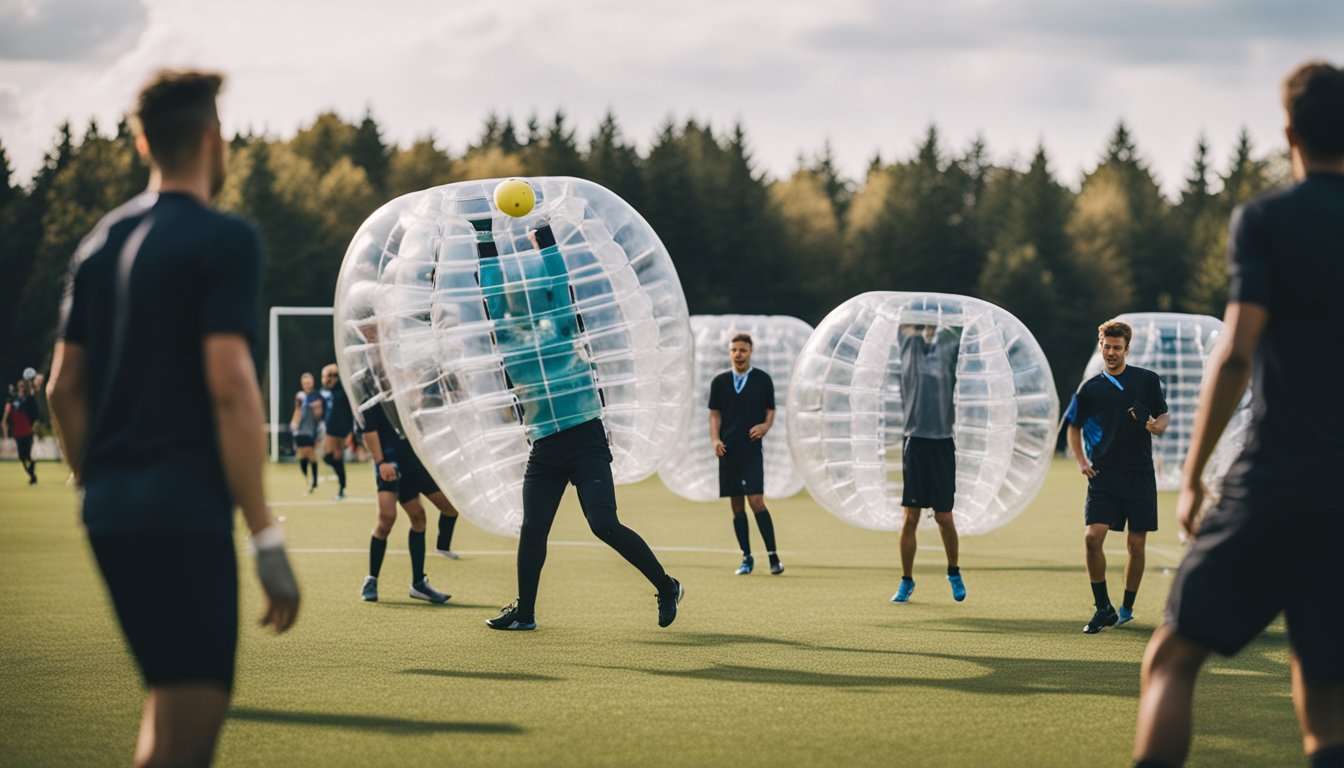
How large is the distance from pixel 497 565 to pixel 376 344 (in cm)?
536

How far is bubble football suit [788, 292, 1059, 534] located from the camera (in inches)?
492

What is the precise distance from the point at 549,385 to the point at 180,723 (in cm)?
486

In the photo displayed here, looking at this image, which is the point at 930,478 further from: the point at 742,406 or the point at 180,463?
the point at 180,463

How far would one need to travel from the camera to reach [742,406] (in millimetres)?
13078

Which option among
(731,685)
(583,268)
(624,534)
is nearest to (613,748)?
(731,685)

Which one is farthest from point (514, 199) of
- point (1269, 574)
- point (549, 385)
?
point (1269, 574)

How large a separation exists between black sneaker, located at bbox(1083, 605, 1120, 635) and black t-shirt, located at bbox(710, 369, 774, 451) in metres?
4.26

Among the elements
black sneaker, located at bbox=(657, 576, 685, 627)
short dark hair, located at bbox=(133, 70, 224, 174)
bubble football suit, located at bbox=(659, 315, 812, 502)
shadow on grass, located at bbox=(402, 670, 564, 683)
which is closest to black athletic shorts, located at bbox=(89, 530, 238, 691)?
short dark hair, located at bbox=(133, 70, 224, 174)

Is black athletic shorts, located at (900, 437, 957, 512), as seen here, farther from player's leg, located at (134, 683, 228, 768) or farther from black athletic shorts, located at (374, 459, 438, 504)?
player's leg, located at (134, 683, 228, 768)

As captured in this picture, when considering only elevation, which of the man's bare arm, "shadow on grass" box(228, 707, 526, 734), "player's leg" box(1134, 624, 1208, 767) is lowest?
"shadow on grass" box(228, 707, 526, 734)

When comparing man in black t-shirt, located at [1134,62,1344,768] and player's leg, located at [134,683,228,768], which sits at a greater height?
man in black t-shirt, located at [1134,62,1344,768]

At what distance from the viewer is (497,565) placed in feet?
43.1

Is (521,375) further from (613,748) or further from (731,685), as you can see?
(613,748)

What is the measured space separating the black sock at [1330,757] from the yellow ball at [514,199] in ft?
17.5
